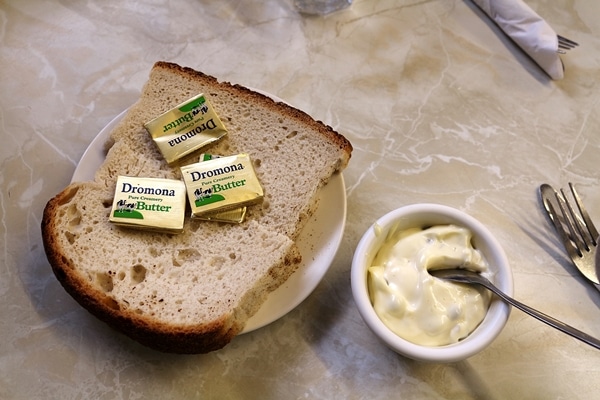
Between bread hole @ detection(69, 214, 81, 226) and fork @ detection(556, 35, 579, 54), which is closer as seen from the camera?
bread hole @ detection(69, 214, 81, 226)

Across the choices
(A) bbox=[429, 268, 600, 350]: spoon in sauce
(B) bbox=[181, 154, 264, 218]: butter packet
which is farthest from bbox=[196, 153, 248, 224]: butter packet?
(A) bbox=[429, 268, 600, 350]: spoon in sauce

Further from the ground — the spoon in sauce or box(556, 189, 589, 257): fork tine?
the spoon in sauce

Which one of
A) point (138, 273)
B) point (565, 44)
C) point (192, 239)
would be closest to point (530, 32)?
point (565, 44)

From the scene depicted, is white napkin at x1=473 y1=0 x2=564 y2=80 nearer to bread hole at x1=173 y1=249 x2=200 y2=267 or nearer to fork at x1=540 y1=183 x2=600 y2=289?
fork at x1=540 y1=183 x2=600 y2=289

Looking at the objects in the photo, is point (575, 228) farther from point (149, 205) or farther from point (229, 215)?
point (149, 205)

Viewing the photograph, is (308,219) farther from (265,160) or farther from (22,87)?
(22,87)

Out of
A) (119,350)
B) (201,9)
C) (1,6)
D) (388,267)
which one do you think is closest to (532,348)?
(388,267)

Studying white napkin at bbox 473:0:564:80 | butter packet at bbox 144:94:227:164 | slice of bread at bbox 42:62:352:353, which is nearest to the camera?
slice of bread at bbox 42:62:352:353
